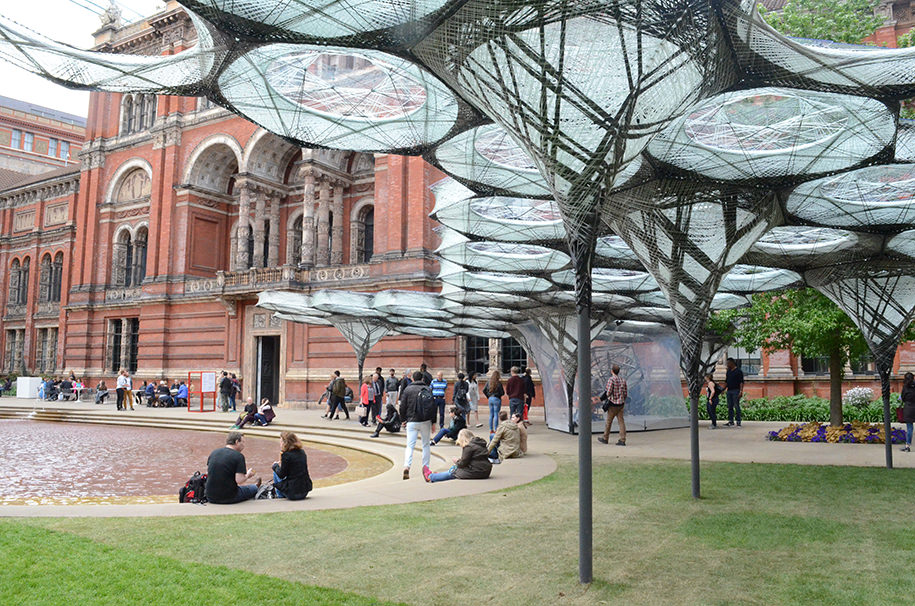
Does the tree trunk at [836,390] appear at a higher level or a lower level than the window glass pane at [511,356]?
lower

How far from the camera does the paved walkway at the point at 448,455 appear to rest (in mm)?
7902

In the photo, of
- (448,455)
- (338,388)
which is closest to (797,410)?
(448,455)

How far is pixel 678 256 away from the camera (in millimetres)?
9766

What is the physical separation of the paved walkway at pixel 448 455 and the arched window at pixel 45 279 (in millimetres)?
26455

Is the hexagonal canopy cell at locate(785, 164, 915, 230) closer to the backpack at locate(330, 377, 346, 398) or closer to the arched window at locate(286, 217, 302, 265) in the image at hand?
the backpack at locate(330, 377, 346, 398)

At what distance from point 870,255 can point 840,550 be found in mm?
8351

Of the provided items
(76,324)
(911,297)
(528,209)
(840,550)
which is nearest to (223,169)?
(76,324)

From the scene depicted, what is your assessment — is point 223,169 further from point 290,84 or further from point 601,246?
point 290,84

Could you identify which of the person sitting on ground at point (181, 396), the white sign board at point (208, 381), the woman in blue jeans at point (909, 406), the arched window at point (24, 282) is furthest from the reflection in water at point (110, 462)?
the arched window at point (24, 282)

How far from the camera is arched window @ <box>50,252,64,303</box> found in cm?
4559

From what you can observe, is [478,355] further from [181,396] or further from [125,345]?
[125,345]

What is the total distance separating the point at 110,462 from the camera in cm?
1335

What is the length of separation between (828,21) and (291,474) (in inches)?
625

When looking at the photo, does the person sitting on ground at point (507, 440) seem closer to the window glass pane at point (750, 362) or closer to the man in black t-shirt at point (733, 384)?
the man in black t-shirt at point (733, 384)
